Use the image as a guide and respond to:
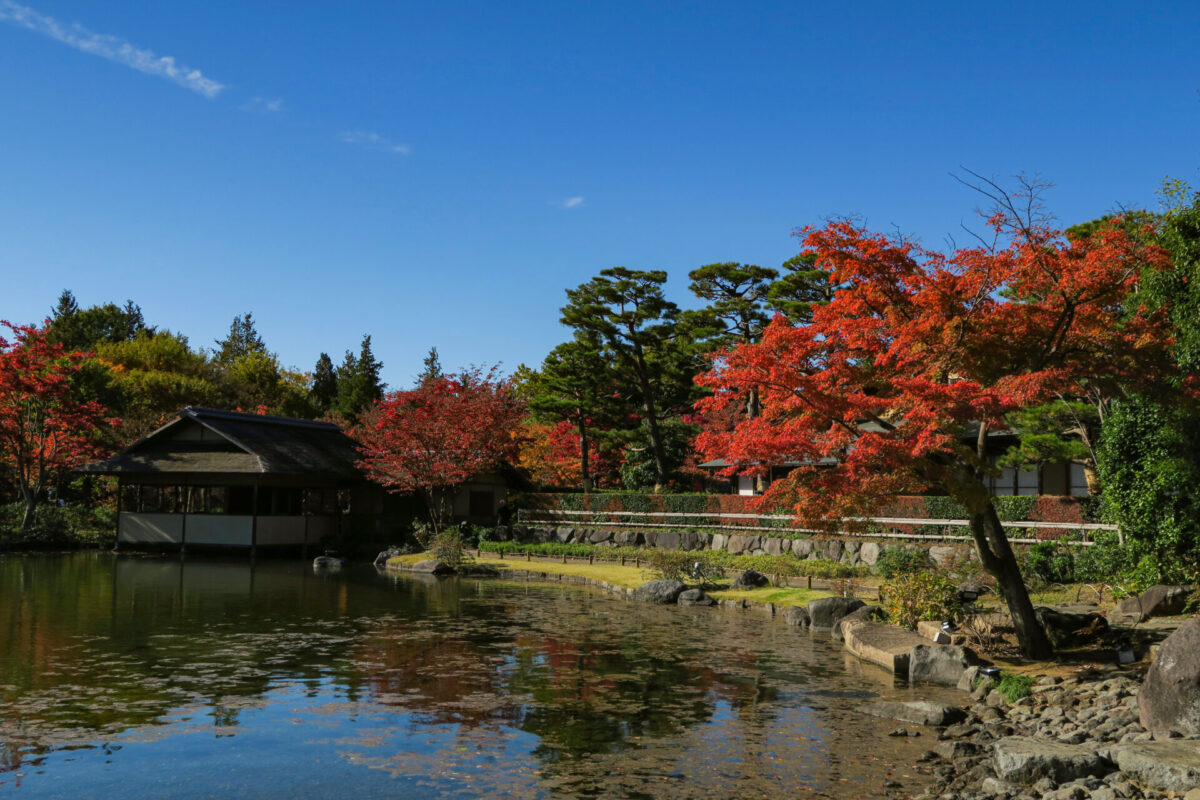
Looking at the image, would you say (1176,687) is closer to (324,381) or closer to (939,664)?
(939,664)

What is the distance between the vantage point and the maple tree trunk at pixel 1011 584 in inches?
502

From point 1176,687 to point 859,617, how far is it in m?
8.31

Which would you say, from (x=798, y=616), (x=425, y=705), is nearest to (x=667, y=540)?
(x=798, y=616)

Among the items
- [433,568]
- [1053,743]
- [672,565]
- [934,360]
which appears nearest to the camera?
[1053,743]

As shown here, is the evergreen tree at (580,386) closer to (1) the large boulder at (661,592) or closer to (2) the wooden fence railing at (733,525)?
(2) the wooden fence railing at (733,525)

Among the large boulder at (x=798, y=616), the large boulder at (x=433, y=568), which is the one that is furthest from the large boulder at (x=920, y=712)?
the large boulder at (x=433, y=568)

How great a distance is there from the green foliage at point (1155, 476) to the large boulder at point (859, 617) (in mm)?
4417

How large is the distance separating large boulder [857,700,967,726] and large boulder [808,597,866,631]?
6.92 m

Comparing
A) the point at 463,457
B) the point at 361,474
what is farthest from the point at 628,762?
the point at 361,474

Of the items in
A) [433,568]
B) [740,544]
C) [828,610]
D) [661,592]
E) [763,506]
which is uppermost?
[763,506]

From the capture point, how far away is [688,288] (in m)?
37.4

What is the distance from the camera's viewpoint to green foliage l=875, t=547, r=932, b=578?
72.2ft

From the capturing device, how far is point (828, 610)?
17.7 metres

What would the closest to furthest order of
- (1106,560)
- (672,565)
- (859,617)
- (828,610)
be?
1. (859,617)
2. (1106,560)
3. (828,610)
4. (672,565)
